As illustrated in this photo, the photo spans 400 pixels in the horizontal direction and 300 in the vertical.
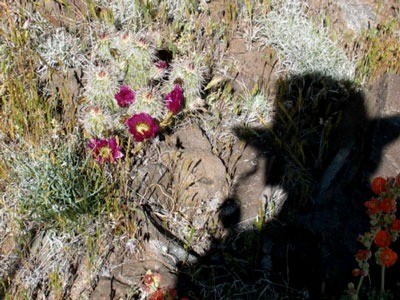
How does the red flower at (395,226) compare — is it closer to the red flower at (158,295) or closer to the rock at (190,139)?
the red flower at (158,295)

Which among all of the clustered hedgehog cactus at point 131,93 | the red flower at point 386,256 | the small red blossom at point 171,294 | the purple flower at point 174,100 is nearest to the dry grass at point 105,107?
the clustered hedgehog cactus at point 131,93

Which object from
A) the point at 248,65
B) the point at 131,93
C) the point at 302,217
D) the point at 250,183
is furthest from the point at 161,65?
the point at 302,217

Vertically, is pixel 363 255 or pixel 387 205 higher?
pixel 387 205

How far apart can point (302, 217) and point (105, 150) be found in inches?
56.0

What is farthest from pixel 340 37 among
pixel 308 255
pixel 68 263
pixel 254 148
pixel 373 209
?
pixel 68 263

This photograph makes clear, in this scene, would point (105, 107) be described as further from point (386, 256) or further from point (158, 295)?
point (386, 256)

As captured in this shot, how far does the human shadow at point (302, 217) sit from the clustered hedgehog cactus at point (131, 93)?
24.1 inches

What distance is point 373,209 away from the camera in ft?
9.52

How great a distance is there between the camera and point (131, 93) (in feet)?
13.9

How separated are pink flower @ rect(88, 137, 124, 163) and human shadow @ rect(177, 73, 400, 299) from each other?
33.3 inches

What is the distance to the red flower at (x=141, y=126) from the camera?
408cm

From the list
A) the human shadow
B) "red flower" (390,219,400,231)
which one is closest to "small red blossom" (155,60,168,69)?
the human shadow

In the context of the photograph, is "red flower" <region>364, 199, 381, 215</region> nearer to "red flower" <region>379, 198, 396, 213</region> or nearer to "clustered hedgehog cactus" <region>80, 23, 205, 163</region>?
"red flower" <region>379, 198, 396, 213</region>

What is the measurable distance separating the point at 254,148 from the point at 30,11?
2253 millimetres
